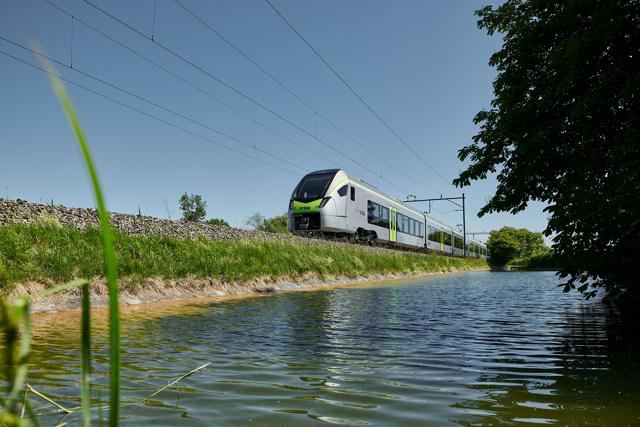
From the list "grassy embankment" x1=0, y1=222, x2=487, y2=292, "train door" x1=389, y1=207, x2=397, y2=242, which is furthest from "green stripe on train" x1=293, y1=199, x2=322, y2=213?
"train door" x1=389, y1=207, x2=397, y2=242

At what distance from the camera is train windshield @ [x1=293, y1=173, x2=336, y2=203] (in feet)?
58.8

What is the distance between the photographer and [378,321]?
194 inches

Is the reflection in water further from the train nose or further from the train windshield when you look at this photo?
the train nose

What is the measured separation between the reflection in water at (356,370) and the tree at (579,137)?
3.27 ft

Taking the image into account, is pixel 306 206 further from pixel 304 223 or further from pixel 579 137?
pixel 579 137

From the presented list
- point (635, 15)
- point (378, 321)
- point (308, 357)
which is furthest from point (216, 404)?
point (635, 15)

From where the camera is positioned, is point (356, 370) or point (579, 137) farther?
point (579, 137)

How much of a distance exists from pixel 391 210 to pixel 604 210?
2012 cm

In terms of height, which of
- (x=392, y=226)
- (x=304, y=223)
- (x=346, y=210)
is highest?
(x=346, y=210)

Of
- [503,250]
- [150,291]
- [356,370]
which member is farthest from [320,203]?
[503,250]

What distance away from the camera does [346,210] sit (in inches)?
734

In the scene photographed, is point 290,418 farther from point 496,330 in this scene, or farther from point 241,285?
point 241,285

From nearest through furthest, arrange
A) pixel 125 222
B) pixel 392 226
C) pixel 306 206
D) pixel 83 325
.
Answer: pixel 83 325, pixel 125 222, pixel 306 206, pixel 392 226

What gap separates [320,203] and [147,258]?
34.5ft
